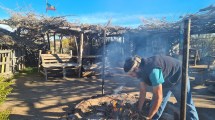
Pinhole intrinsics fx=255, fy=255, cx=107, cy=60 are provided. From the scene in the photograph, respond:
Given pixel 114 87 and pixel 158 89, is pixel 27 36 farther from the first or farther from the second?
pixel 158 89

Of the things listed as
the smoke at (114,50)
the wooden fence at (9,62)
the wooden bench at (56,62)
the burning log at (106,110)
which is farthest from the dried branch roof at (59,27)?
the burning log at (106,110)

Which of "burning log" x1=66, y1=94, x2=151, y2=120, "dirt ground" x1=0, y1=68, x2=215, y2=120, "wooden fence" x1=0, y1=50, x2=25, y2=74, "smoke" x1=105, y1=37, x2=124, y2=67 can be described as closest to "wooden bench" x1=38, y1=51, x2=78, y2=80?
"dirt ground" x1=0, y1=68, x2=215, y2=120

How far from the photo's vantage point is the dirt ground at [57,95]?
7.07 meters

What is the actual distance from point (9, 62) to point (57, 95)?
16.4 ft

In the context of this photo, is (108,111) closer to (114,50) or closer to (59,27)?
(59,27)

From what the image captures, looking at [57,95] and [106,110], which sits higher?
[106,110]

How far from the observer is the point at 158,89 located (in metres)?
3.97

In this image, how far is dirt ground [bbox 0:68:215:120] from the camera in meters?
7.07

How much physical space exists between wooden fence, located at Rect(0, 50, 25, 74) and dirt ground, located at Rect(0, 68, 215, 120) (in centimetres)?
77

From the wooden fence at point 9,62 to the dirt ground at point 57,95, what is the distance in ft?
2.52

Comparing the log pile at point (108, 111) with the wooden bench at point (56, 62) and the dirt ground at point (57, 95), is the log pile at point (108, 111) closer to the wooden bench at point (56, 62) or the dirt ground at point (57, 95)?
the dirt ground at point (57, 95)

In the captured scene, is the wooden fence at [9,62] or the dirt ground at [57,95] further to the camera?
the wooden fence at [9,62]

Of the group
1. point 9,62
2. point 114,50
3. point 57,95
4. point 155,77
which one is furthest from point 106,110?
point 114,50

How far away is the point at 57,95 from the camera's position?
946 cm
